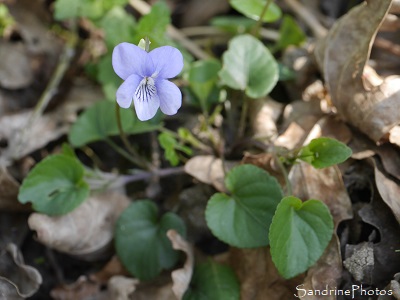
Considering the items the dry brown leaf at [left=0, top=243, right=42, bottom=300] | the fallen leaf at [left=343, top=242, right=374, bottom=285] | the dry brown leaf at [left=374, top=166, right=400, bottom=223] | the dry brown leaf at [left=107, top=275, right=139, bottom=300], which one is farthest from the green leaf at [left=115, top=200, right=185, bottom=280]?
the dry brown leaf at [left=374, top=166, right=400, bottom=223]

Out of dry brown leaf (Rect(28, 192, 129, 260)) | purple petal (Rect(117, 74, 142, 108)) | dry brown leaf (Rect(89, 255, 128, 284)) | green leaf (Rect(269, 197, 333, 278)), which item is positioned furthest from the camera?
dry brown leaf (Rect(89, 255, 128, 284))

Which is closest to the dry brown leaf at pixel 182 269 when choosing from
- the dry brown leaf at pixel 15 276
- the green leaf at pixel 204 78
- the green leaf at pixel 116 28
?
the dry brown leaf at pixel 15 276

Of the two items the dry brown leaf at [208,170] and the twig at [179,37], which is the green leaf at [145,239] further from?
the twig at [179,37]

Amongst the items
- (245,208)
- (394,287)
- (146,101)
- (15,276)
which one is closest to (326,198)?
(245,208)

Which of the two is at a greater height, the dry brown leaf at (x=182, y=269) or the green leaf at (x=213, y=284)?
the dry brown leaf at (x=182, y=269)

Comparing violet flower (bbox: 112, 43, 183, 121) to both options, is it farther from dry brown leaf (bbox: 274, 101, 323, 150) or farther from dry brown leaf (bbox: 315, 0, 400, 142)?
dry brown leaf (bbox: 315, 0, 400, 142)
